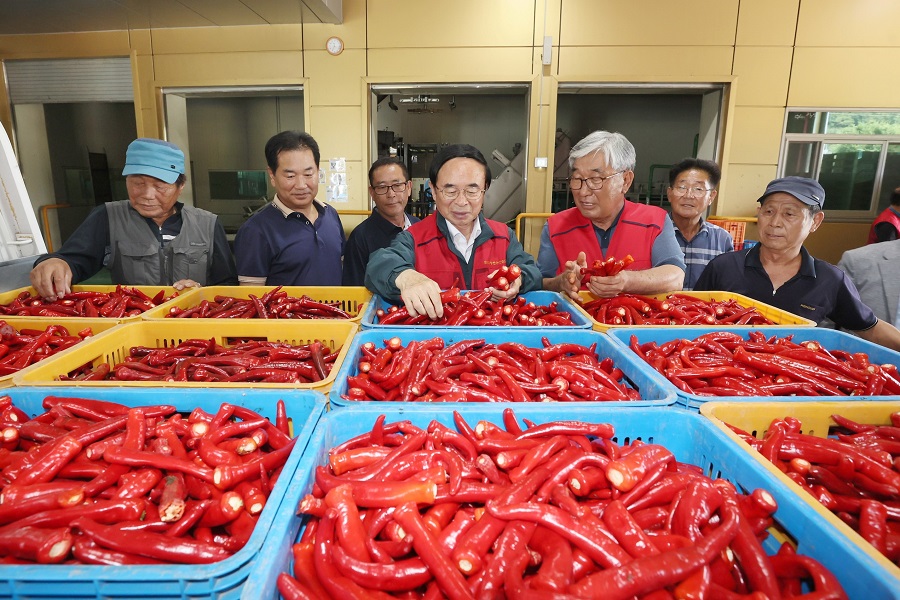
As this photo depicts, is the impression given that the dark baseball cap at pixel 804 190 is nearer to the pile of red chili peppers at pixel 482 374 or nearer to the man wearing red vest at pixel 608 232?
the man wearing red vest at pixel 608 232

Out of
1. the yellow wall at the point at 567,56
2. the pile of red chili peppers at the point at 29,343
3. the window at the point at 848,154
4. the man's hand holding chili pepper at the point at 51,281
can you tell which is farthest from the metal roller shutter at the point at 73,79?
the window at the point at 848,154

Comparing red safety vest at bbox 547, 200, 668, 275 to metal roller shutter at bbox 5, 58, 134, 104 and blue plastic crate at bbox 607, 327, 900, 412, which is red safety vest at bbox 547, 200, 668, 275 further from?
metal roller shutter at bbox 5, 58, 134, 104

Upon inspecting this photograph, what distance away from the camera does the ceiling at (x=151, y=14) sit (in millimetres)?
6145

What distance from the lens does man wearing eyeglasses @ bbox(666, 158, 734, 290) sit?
13.4 feet

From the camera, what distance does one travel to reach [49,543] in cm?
101

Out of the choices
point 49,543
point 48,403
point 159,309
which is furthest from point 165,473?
point 159,309

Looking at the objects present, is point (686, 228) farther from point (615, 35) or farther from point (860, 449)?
point (615, 35)

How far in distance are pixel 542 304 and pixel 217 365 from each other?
1.90m

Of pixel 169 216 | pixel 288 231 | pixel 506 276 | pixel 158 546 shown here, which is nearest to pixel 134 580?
pixel 158 546

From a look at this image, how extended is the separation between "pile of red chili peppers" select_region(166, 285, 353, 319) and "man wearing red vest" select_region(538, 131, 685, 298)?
1457 mm

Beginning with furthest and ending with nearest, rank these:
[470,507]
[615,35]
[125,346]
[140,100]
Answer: [140,100] < [615,35] < [125,346] < [470,507]

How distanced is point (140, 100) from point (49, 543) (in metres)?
8.36

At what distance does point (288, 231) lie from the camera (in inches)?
136

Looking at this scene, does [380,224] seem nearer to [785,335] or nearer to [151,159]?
[151,159]
